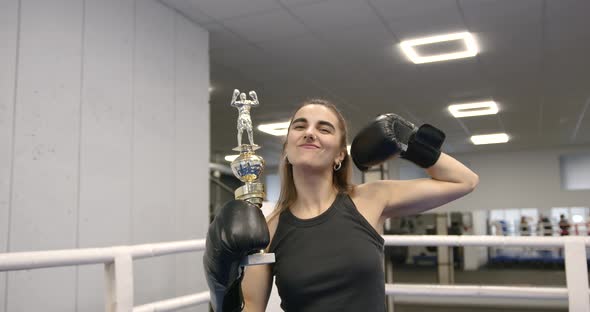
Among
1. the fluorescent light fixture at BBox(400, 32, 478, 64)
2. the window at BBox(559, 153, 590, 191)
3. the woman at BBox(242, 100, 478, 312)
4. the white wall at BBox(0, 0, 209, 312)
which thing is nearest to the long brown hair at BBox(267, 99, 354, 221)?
the woman at BBox(242, 100, 478, 312)

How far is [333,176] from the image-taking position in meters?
1.53

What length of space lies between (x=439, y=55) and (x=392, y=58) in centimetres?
44

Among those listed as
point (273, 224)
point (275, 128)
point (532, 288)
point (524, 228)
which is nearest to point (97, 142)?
point (273, 224)

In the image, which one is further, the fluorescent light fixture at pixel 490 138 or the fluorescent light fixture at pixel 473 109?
the fluorescent light fixture at pixel 490 138

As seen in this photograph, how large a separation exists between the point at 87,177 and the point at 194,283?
124cm

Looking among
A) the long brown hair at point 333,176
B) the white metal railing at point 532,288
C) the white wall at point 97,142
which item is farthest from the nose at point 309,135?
the white wall at point 97,142

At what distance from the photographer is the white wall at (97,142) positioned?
2.44 metres

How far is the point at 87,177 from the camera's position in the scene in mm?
2781

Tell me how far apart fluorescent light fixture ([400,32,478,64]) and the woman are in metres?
3.20

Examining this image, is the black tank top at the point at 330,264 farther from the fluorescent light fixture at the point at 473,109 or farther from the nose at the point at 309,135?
the fluorescent light fixture at the point at 473,109

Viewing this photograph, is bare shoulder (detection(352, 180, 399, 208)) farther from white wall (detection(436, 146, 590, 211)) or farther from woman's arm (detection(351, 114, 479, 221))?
white wall (detection(436, 146, 590, 211))

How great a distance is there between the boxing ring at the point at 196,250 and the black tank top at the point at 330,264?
56cm

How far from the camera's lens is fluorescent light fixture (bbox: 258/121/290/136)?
26.2ft

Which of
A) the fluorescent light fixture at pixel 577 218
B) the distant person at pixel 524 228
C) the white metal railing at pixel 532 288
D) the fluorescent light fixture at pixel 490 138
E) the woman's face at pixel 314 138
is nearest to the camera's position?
the woman's face at pixel 314 138
